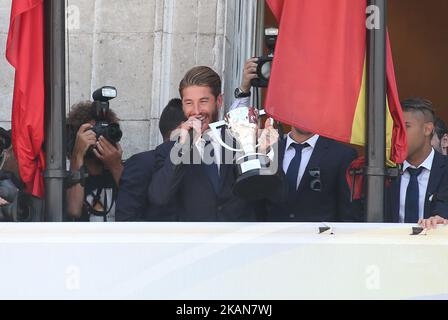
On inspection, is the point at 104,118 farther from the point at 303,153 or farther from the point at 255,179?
the point at 255,179

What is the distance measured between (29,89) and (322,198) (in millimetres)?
1306

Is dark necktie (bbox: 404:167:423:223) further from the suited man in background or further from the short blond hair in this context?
the short blond hair

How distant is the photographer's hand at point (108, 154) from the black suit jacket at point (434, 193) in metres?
1.29

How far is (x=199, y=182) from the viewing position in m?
4.86

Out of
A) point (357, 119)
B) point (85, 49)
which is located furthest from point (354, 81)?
point (85, 49)

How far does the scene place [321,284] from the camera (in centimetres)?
416

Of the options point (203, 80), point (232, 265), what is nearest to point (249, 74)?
point (203, 80)

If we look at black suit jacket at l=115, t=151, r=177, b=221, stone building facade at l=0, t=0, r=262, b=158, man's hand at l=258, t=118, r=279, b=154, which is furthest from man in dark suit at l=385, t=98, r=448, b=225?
stone building facade at l=0, t=0, r=262, b=158

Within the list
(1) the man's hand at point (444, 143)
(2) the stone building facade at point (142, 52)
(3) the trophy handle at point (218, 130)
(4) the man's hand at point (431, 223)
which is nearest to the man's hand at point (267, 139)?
(3) the trophy handle at point (218, 130)
